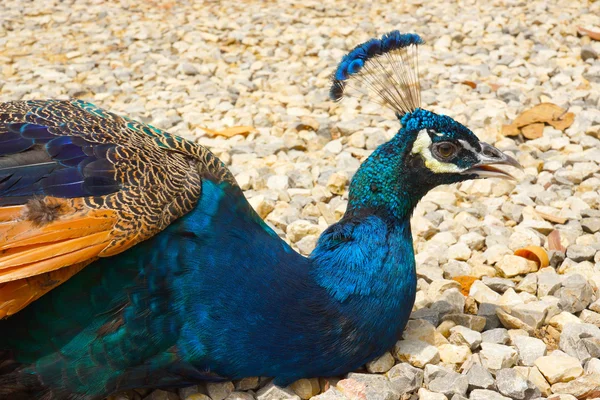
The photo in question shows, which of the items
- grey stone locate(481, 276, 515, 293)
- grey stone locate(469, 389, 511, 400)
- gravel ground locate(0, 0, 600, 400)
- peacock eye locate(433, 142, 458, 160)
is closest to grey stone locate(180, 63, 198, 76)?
gravel ground locate(0, 0, 600, 400)

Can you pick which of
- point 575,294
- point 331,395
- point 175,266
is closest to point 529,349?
point 575,294

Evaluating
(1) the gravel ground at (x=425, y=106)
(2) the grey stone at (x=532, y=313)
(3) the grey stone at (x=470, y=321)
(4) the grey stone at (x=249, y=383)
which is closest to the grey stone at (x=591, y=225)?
(1) the gravel ground at (x=425, y=106)

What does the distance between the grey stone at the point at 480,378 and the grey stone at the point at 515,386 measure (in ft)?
0.06

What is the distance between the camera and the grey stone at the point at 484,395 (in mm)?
1802

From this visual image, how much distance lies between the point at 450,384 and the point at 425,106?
6.81 ft

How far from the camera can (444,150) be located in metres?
1.95

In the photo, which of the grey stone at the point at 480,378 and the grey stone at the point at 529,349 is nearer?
the grey stone at the point at 480,378

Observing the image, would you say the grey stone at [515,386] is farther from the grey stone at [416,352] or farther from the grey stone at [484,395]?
the grey stone at [416,352]

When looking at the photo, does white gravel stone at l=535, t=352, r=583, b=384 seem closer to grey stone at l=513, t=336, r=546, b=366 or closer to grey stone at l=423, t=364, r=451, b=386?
grey stone at l=513, t=336, r=546, b=366

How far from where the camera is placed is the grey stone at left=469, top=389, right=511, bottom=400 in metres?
1.80

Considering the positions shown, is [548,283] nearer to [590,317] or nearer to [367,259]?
[590,317]

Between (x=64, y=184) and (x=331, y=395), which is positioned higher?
(x=64, y=184)

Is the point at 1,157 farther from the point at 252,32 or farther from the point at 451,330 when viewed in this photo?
the point at 252,32

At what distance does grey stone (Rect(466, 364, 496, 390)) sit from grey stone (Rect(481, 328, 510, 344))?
0.17 meters
